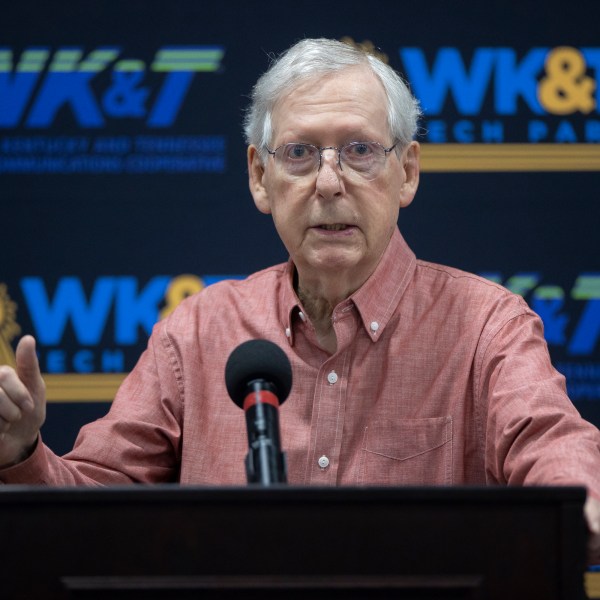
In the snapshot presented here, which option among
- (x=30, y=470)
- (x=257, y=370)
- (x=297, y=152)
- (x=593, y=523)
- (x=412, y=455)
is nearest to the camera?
(x=593, y=523)

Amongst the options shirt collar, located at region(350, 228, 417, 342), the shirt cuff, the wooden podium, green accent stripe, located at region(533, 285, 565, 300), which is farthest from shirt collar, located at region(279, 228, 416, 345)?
the wooden podium

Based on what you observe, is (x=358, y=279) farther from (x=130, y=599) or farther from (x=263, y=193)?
(x=130, y=599)

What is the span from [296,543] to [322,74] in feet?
4.43

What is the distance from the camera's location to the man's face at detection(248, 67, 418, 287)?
213 centimetres

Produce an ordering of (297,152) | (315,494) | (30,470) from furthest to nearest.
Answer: (297,152) → (30,470) → (315,494)

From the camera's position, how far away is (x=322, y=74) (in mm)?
2191

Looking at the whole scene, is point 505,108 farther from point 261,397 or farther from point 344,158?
point 261,397

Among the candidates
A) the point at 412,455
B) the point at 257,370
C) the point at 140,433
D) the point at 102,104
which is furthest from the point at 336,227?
the point at 102,104

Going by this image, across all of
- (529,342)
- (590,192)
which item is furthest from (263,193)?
(590,192)

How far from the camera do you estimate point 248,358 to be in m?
1.49

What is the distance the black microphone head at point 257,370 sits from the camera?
147 cm

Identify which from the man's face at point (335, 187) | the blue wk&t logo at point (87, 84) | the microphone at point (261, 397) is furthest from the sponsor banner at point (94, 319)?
the microphone at point (261, 397)

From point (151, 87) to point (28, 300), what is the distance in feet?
2.52

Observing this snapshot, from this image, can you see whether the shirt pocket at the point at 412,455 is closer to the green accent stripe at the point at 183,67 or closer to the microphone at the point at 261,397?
the microphone at the point at 261,397
